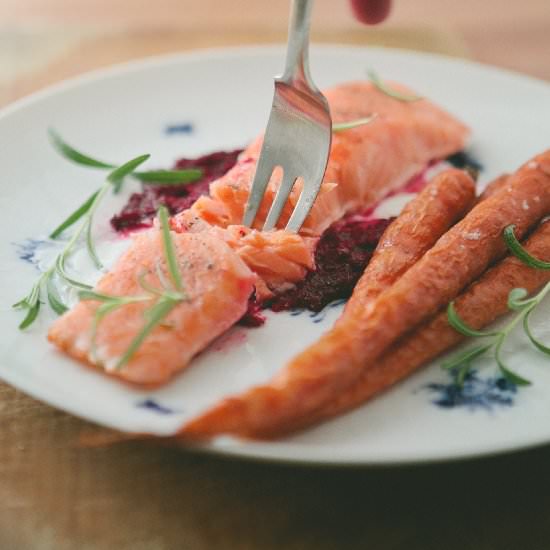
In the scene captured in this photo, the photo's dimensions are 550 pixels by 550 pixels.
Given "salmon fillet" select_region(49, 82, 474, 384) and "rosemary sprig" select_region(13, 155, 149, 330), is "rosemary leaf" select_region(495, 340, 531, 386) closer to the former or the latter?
"salmon fillet" select_region(49, 82, 474, 384)

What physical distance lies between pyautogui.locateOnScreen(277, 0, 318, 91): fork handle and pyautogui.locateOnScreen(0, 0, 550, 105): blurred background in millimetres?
1791

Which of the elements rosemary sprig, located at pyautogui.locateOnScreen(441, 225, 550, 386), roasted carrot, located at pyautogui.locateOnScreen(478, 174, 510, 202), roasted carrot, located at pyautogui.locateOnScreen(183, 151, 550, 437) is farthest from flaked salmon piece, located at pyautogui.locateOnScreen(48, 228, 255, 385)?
roasted carrot, located at pyautogui.locateOnScreen(478, 174, 510, 202)

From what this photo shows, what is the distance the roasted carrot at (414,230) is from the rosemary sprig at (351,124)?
35cm

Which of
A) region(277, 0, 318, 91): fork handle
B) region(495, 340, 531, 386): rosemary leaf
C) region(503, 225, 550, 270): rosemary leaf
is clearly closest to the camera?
region(495, 340, 531, 386): rosemary leaf

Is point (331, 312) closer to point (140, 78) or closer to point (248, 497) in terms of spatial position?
point (248, 497)

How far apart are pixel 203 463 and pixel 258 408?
29cm

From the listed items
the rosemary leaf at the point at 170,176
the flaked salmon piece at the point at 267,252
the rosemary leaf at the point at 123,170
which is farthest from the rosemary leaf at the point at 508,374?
the rosemary leaf at the point at 123,170

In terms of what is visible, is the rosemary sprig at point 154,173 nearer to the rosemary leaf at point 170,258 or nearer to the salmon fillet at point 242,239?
the salmon fillet at point 242,239

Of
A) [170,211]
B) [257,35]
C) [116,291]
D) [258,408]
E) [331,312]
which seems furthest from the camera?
[257,35]

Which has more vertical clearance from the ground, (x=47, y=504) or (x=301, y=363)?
(x=301, y=363)

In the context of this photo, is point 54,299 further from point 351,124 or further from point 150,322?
point 351,124

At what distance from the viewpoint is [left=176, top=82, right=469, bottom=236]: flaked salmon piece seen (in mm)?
2959

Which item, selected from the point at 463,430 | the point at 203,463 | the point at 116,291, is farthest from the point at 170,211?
the point at 463,430

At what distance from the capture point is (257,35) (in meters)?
4.86
